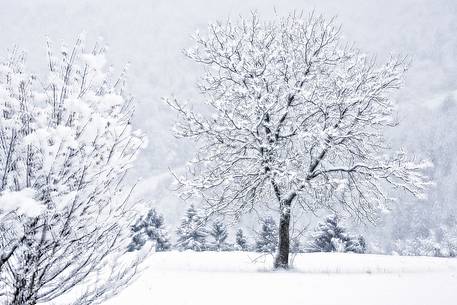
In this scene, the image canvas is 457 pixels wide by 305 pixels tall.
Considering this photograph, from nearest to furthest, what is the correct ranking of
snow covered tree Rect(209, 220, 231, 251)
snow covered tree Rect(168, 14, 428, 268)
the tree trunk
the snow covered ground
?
the snow covered ground, snow covered tree Rect(168, 14, 428, 268), the tree trunk, snow covered tree Rect(209, 220, 231, 251)

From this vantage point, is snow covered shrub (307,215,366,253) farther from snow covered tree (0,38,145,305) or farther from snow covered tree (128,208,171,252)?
snow covered tree (0,38,145,305)

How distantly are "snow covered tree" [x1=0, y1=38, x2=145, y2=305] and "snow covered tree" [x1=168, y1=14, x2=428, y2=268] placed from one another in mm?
8002

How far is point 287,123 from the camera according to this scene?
13406 millimetres

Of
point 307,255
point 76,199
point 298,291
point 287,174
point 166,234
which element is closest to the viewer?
point 76,199

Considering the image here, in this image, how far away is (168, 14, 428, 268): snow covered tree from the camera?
1282 centimetres

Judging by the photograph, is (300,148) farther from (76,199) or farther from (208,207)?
(76,199)

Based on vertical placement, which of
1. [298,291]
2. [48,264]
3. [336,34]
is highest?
[336,34]

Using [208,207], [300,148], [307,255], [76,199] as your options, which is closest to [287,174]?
[300,148]

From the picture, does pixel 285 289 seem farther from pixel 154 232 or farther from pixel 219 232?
pixel 219 232

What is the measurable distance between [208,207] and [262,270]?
7.95 feet

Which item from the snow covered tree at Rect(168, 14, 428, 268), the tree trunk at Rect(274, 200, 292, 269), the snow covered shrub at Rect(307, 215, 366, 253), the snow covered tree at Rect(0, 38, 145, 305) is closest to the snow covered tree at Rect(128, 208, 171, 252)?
the snow covered shrub at Rect(307, 215, 366, 253)

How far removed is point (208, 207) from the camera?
44.5 ft

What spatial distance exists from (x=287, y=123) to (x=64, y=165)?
32.5 feet

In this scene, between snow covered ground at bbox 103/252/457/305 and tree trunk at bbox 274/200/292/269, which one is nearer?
snow covered ground at bbox 103/252/457/305
